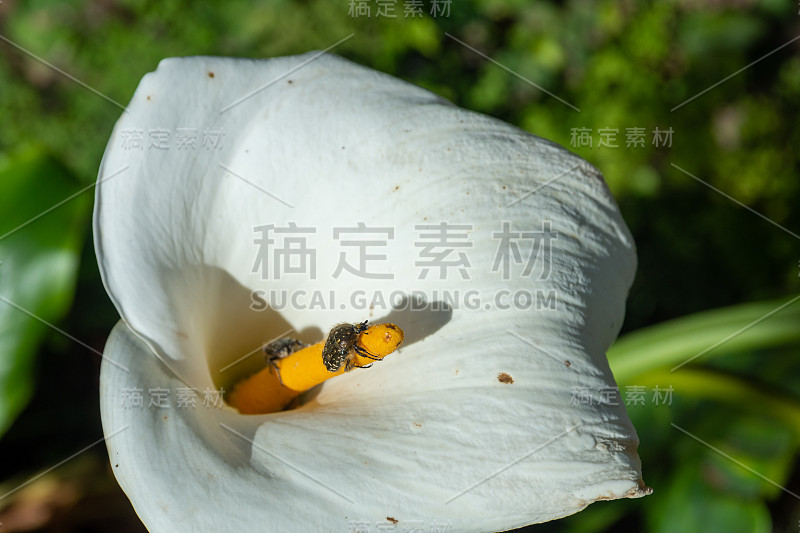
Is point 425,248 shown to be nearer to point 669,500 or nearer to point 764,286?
point 669,500

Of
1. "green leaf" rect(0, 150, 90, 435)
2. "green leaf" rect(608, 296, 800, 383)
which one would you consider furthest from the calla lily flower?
"green leaf" rect(608, 296, 800, 383)

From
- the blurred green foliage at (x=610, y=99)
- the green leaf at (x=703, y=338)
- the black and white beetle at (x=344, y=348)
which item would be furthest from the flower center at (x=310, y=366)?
the blurred green foliage at (x=610, y=99)

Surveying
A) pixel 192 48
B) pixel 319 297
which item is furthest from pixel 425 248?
pixel 192 48

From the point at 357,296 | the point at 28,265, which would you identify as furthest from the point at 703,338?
the point at 28,265

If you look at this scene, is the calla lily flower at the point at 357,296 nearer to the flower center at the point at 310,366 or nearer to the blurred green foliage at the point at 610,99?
the flower center at the point at 310,366

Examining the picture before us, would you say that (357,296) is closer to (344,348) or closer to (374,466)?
(344,348)

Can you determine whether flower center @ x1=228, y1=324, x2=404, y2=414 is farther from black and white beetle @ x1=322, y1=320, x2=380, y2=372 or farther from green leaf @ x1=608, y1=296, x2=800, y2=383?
green leaf @ x1=608, y1=296, x2=800, y2=383
